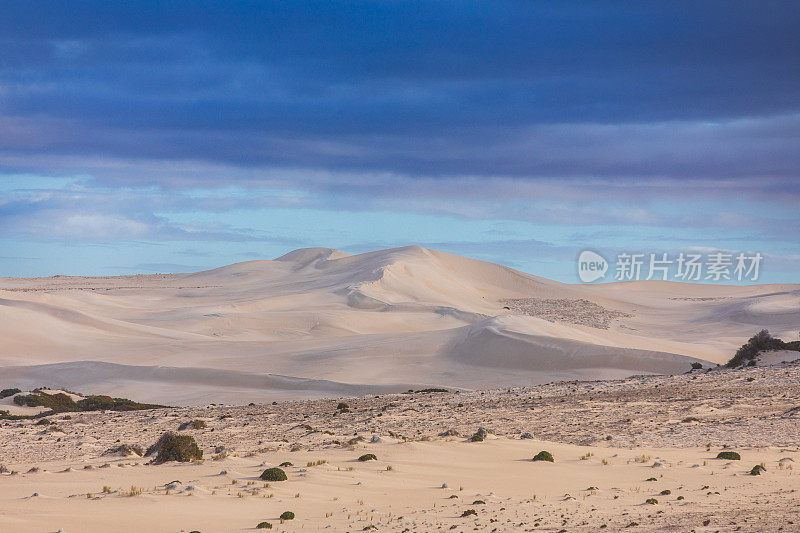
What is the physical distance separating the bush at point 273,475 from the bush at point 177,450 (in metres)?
3.54

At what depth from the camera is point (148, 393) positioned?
49062mm

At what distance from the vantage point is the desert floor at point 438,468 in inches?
539

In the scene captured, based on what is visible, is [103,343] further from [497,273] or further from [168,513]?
[497,273]

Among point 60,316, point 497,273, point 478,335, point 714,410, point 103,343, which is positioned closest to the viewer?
point 714,410

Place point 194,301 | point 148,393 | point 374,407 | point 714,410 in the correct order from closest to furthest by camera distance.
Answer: point 714,410
point 374,407
point 148,393
point 194,301

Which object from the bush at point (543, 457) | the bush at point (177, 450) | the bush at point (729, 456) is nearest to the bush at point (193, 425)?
the bush at point (177, 450)

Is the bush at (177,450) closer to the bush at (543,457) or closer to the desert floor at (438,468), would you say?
the desert floor at (438,468)

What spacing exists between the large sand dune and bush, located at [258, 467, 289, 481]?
1133 inches

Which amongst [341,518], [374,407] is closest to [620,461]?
[341,518]

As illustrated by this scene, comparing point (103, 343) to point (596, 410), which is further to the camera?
point (103, 343)

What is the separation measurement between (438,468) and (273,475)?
4358mm

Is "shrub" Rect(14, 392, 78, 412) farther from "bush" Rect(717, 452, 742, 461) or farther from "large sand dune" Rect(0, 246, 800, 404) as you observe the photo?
"bush" Rect(717, 452, 742, 461)

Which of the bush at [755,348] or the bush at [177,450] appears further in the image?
the bush at [755,348]

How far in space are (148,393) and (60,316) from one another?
3073 cm
